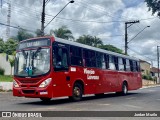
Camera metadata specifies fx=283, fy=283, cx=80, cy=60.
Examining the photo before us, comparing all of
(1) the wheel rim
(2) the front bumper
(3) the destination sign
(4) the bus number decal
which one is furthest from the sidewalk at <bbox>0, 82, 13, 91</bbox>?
(2) the front bumper

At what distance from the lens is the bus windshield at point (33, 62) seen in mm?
12953

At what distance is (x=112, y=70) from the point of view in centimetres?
1942

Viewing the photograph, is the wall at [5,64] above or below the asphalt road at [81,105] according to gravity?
above

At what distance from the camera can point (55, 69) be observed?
13.1 m

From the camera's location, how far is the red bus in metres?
12.9

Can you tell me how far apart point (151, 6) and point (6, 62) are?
27983 mm

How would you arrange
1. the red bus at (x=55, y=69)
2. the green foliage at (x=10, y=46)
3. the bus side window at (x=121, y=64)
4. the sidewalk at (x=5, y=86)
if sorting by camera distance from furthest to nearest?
the green foliage at (x=10, y=46)
the sidewalk at (x=5, y=86)
the bus side window at (x=121, y=64)
the red bus at (x=55, y=69)

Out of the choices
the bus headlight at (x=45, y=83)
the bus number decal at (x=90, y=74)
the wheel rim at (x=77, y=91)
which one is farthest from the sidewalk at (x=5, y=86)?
the bus headlight at (x=45, y=83)

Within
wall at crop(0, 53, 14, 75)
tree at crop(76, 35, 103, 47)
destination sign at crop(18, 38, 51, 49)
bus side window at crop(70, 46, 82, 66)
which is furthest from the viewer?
tree at crop(76, 35, 103, 47)

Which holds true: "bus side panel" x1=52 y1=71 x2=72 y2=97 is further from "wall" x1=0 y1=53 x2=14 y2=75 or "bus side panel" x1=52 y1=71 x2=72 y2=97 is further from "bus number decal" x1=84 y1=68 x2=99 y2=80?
"wall" x1=0 y1=53 x2=14 y2=75

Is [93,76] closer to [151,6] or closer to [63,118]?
[151,6]

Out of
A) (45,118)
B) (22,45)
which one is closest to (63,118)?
(45,118)

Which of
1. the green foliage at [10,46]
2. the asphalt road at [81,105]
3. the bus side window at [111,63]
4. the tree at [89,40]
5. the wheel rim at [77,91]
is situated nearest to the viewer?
the asphalt road at [81,105]

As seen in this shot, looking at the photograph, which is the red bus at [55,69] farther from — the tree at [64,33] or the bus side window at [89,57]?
the tree at [64,33]
